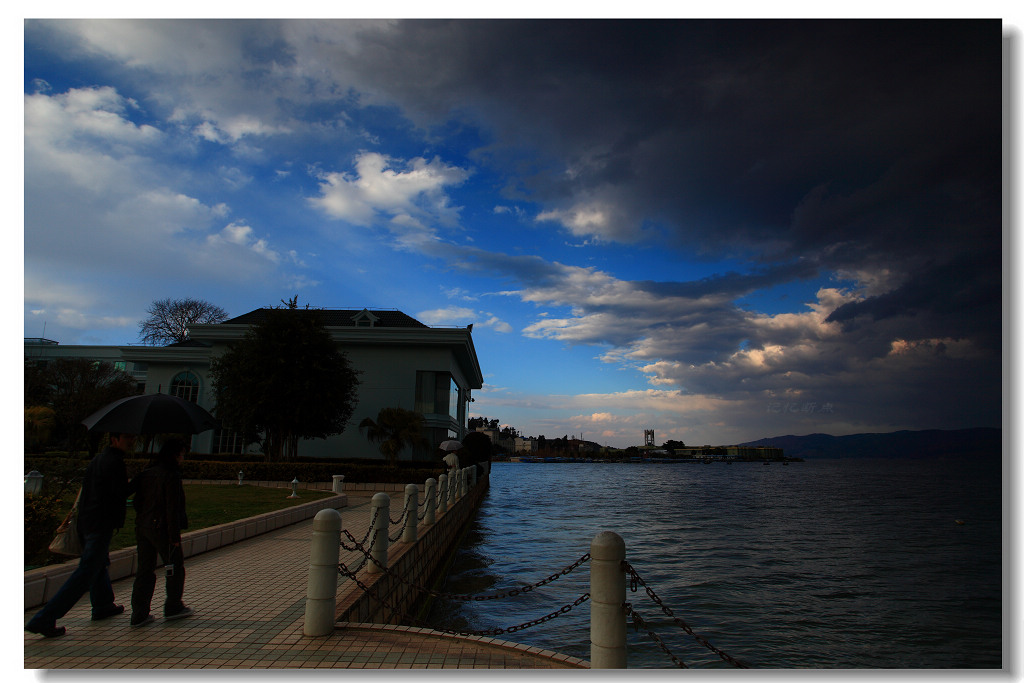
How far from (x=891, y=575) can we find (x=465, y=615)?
1333 centimetres

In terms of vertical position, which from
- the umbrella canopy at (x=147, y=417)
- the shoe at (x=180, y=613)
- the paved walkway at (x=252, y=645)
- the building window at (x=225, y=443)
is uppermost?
the umbrella canopy at (x=147, y=417)

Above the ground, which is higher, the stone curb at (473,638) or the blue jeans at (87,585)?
the blue jeans at (87,585)

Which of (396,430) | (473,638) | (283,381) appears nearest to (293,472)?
(283,381)

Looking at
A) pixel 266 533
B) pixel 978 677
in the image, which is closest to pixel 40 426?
pixel 266 533

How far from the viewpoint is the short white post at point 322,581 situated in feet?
17.1

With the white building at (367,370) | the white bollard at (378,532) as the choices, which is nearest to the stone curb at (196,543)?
the white bollard at (378,532)

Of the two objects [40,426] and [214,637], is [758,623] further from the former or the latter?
[40,426]

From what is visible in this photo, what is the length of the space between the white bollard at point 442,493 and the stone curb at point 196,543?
130 inches

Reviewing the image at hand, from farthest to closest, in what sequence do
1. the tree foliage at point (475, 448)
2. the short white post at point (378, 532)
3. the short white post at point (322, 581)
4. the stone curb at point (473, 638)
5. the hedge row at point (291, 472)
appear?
the tree foliage at point (475, 448), the hedge row at point (291, 472), the short white post at point (378, 532), the short white post at point (322, 581), the stone curb at point (473, 638)

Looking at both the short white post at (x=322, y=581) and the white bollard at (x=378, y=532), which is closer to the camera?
the short white post at (x=322, y=581)

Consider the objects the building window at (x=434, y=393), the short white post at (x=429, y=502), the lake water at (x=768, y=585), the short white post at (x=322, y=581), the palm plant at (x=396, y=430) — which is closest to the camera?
the short white post at (x=322, y=581)

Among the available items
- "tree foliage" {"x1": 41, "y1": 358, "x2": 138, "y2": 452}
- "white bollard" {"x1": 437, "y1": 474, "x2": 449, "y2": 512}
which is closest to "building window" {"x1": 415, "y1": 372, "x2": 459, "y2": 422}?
"tree foliage" {"x1": 41, "y1": 358, "x2": 138, "y2": 452}

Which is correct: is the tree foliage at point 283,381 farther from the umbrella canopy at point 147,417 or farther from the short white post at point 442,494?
the umbrella canopy at point 147,417

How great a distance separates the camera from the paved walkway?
15.2 feet
